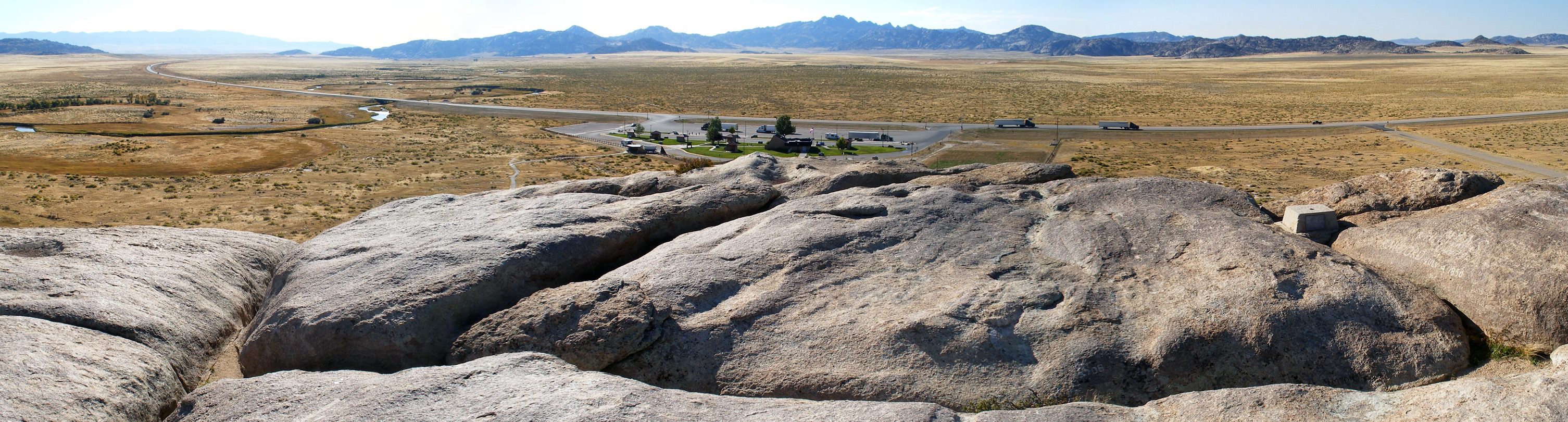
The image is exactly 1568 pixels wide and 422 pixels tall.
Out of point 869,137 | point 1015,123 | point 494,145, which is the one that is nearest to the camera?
point 494,145

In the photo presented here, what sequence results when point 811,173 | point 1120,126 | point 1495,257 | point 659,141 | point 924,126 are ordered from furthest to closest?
point 924,126 < point 1120,126 < point 659,141 < point 811,173 < point 1495,257

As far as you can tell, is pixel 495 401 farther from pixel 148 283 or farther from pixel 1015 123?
pixel 1015 123

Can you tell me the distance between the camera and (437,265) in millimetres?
15672

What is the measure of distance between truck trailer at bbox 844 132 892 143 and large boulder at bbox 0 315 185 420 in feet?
293

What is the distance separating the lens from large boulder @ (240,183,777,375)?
14.1 metres

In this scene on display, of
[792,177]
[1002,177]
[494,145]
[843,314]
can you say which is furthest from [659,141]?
[843,314]

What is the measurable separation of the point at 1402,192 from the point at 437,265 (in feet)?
71.2

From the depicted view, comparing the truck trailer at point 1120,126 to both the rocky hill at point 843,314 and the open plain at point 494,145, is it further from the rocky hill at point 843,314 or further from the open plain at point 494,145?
the rocky hill at point 843,314

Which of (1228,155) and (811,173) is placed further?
(1228,155)

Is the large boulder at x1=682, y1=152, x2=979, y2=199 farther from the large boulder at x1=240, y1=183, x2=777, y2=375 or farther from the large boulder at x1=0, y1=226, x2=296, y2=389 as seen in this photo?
the large boulder at x1=0, y1=226, x2=296, y2=389

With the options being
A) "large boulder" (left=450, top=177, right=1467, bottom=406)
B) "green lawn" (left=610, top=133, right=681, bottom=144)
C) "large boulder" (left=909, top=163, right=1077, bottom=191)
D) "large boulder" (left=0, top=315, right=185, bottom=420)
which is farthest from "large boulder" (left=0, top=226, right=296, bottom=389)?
"green lawn" (left=610, top=133, right=681, bottom=144)

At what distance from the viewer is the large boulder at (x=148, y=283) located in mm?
13906

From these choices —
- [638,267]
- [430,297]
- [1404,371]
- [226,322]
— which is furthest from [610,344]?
[1404,371]

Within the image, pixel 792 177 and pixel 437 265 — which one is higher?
pixel 792 177
